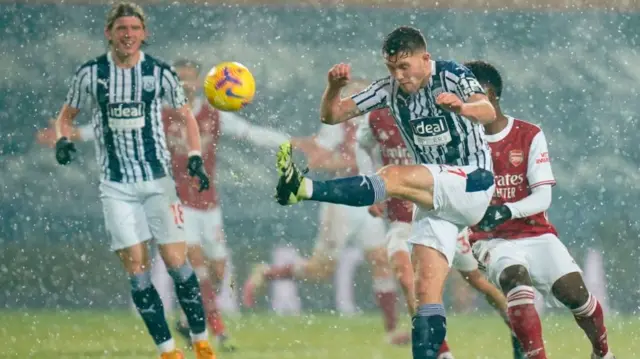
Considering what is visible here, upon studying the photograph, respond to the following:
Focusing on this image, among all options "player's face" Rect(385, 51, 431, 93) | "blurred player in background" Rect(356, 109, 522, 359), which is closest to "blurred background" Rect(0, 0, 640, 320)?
"blurred player in background" Rect(356, 109, 522, 359)

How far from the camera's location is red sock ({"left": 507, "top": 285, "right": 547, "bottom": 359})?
651 centimetres

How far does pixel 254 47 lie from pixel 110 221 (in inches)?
181

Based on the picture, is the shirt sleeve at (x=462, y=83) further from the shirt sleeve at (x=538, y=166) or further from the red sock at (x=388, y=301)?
the red sock at (x=388, y=301)

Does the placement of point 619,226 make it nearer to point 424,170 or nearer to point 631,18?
point 631,18

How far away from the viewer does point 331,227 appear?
11.3 metres

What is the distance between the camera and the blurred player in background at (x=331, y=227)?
439 inches

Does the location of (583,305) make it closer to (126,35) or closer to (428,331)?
(428,331)

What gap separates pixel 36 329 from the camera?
10.2 meters

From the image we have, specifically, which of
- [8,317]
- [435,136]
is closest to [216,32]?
[8,317]

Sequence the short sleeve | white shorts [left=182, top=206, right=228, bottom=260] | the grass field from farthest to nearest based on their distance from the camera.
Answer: white shorts [left=182, top=206, right=228, bottom=260] < the grass field < the short sleeve

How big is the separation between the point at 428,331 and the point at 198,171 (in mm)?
1764

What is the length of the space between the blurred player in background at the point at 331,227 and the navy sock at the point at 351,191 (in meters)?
4.83

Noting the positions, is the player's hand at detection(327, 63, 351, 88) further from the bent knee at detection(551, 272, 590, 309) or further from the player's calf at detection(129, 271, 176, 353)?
the player's calf at detection(129, 271, 176, 353)

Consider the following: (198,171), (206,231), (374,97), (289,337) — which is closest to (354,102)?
(374,97)
